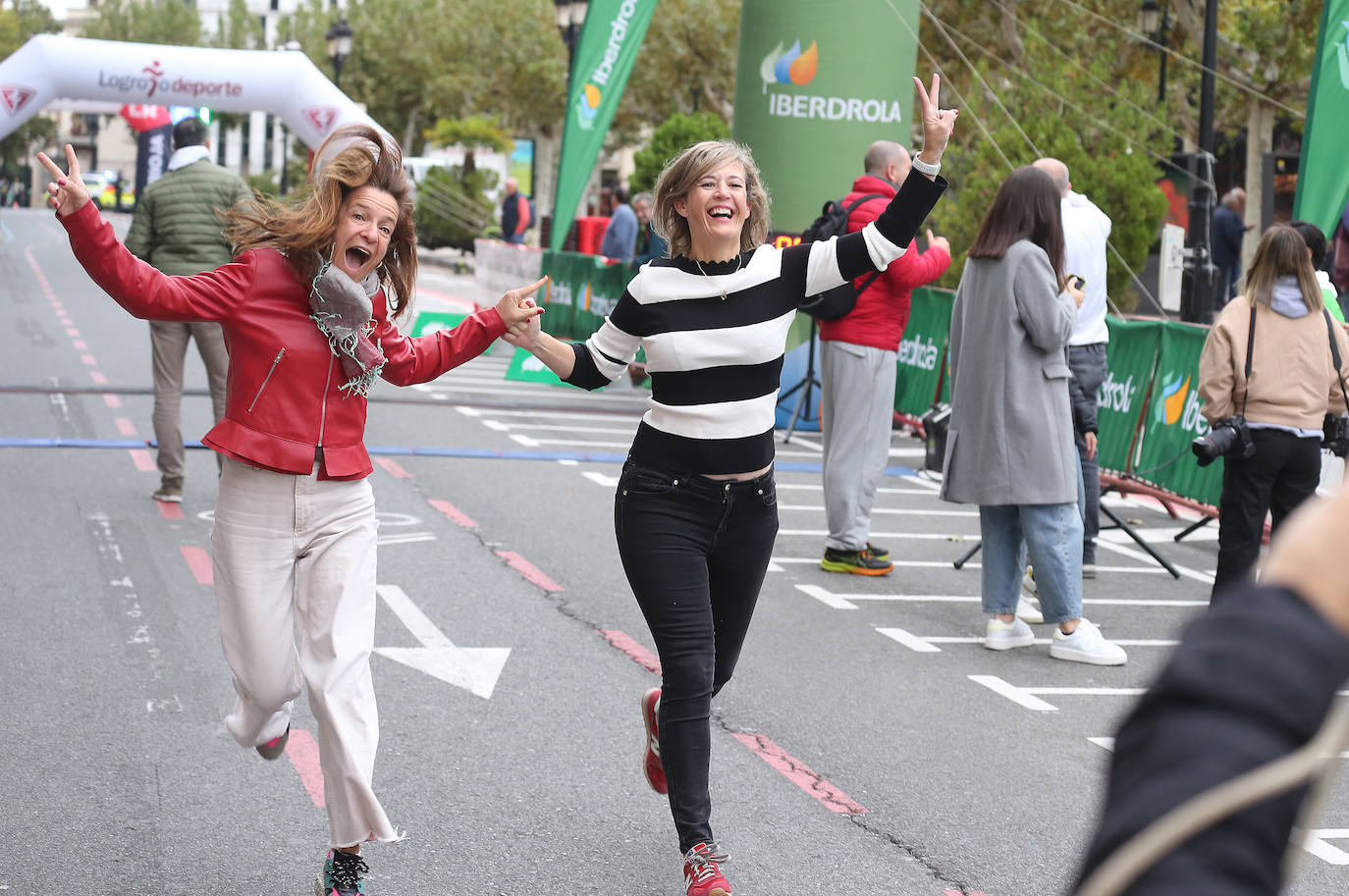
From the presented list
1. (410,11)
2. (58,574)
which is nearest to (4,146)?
(410,11)

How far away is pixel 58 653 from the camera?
6.27 metres

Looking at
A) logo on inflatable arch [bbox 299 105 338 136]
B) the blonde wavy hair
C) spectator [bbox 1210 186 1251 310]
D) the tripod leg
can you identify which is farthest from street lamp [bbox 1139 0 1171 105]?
the blonde wavy hair

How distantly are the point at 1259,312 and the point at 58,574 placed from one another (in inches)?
222

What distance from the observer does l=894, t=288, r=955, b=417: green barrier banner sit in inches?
525

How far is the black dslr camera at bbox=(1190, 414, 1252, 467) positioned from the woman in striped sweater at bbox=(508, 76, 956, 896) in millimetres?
3257

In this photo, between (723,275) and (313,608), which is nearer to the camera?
(313,608)

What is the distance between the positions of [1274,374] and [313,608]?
187 inches

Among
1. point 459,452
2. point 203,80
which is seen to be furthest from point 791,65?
point 203,80

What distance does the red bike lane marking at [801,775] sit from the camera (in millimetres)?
4969

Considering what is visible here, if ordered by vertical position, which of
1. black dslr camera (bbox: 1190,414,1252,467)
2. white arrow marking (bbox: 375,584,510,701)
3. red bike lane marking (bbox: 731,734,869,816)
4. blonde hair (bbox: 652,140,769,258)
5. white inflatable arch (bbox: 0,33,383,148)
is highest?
white inflatable arch (bbox: 0,33,383,148)

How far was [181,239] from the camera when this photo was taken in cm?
910

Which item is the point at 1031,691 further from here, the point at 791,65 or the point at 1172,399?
the point at 791,65

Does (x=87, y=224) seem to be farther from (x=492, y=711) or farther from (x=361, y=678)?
(x=492, y=711)

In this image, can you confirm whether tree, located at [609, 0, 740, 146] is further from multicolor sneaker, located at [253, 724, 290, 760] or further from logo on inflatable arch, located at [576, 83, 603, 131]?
multicolor sneaker, located at [253, 724, 290, 760]
